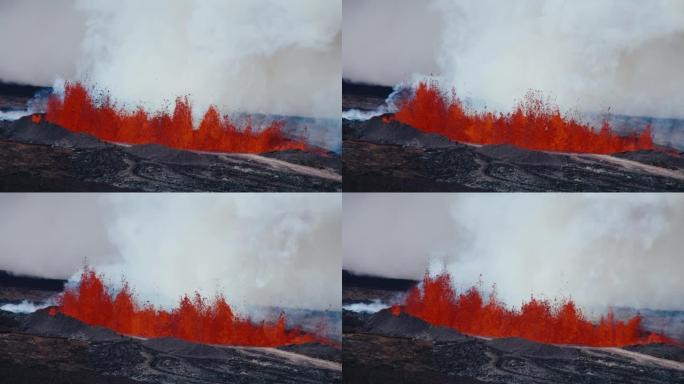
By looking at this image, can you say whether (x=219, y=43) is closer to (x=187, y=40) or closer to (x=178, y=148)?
(x=187, y=40)

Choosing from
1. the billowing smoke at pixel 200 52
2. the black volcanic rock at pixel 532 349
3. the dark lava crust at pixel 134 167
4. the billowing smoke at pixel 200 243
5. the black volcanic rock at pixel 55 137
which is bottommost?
the black volcanic rock at pixel 532 349

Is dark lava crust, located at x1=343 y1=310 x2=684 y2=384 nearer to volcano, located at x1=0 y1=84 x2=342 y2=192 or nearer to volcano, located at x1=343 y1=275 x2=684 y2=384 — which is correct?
volcano, located at x1=343 y1=275 x2=684 y2=384

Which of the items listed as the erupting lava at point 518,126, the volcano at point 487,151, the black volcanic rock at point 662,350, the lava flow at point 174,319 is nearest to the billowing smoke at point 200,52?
the volcano at point 487,151

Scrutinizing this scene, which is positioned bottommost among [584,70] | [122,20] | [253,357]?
[253,357]

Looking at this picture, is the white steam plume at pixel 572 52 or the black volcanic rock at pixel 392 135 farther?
the black volcanic rock at pixel 392 135

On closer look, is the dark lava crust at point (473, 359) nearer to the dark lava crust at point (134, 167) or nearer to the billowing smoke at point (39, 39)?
the dark lava crust at point (134, 167)

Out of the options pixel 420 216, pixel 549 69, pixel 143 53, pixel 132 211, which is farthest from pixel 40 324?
pixel 549 69
